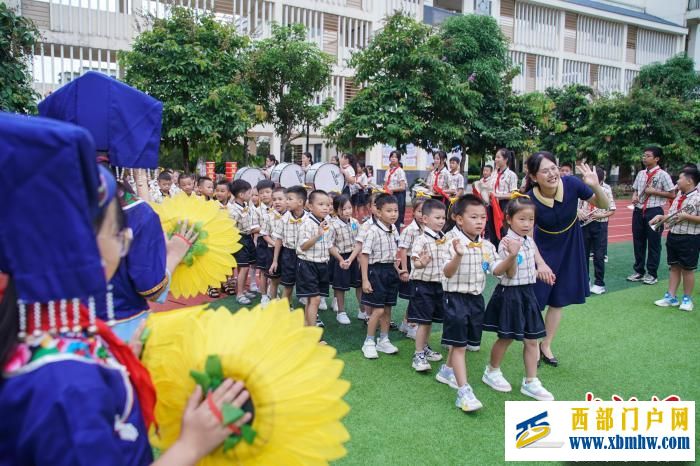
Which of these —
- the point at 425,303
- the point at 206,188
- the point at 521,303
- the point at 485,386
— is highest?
the point at 206,188

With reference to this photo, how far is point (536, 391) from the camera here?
421 cm

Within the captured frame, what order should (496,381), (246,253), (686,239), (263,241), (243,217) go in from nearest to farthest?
(496,381) → (686,239) → (263,241) → (246,253) → (243,217)

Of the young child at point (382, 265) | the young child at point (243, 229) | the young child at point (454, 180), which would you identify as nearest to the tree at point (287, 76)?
the young child at point (454, 180)

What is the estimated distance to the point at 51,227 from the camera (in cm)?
115

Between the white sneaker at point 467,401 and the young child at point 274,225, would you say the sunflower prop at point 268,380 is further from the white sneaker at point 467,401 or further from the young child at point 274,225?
the young child at point 274,225

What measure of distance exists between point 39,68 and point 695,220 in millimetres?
17183

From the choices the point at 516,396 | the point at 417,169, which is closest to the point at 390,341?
the point at 516,396

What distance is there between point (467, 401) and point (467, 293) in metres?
0.78

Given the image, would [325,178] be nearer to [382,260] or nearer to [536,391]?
[382,260]

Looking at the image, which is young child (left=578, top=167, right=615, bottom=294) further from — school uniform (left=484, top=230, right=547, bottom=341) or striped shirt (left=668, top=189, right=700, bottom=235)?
school uniform (left=484, top=230, right=547, bottom=341)

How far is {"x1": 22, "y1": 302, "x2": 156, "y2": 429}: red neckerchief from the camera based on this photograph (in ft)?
4.36

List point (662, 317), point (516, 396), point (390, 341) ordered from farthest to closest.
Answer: point (662, 317), point (390, 341), point (516, 396)

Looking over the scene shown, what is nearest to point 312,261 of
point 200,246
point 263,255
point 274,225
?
point 274,225

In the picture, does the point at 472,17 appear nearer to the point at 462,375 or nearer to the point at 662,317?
the point at 662,317
